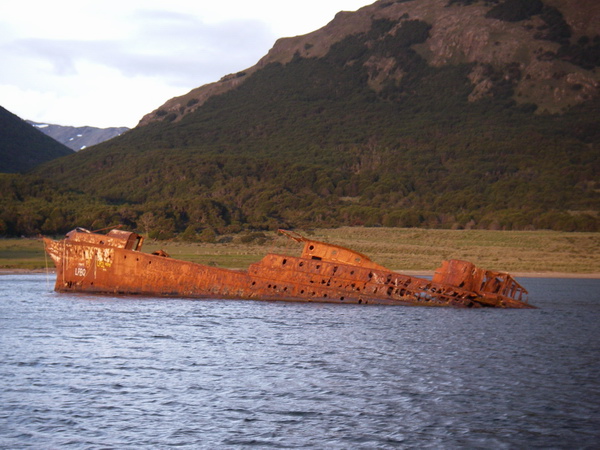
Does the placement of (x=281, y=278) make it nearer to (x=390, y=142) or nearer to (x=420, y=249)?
(x=420, y=249)

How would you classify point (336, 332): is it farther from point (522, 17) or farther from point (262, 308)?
point (522, 17)

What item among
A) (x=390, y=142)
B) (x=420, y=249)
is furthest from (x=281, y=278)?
(x=390, y=142)

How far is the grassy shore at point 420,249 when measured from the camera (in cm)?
6159

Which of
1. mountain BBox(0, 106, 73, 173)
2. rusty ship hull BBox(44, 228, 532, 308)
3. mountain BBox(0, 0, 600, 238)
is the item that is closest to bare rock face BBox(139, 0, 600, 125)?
mountain BBox(0, 0, 600, 238)

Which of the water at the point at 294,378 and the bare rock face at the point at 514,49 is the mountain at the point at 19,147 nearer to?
the bare rock face at the point at 514,49

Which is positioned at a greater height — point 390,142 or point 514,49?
point 514,49

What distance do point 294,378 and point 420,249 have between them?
53.3 metres

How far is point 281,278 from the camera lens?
1415 inches

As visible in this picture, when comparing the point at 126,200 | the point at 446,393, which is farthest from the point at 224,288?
the point at 126,200

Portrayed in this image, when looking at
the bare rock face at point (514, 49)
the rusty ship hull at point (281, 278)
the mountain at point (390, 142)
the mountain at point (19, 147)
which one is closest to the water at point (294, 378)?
the rusty ship hull at point (281, 278)

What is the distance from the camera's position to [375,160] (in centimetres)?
14012

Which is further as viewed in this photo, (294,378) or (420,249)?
(420,249)

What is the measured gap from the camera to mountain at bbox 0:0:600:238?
96.8 m

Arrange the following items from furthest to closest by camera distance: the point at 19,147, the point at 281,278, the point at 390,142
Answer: the point at 19,147 → the point at 390,142 → the point at 281,278
